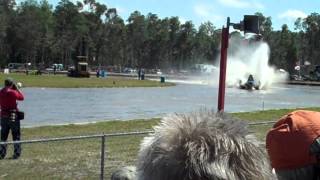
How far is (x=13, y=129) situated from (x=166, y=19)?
6922 inches

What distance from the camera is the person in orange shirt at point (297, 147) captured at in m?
2.38

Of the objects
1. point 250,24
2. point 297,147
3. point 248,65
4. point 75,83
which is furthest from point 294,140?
point 248,65

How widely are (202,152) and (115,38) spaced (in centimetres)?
17399

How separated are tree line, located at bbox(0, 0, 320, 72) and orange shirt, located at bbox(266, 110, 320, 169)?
139m

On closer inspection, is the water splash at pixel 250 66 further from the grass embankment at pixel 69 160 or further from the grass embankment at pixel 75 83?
the grass embankment at pixel 69 160

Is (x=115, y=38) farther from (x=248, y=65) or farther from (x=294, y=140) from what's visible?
(x=294, y=140)

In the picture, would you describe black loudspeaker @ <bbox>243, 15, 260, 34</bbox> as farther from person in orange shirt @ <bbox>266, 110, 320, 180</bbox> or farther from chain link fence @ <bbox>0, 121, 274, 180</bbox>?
person in orange shirt @ <bbox>266, 110, 320, 180</bbox>

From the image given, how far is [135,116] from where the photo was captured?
27.2m

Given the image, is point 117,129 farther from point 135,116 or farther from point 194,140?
point 194,140

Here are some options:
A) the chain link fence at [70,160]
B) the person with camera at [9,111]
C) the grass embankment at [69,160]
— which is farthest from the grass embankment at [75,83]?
the chain link fence at [70,160]

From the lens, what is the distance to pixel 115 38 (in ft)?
574

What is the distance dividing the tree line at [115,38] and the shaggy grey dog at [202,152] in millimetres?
139146

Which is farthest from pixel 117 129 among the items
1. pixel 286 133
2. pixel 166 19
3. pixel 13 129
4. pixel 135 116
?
pixel 166 19

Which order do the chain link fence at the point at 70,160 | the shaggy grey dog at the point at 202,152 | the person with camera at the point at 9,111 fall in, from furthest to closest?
1. the person with camera at the point at 9,111
2. the chain link fence at the point at 70,160
3. the shaggy grey dog at the point at 202,152
